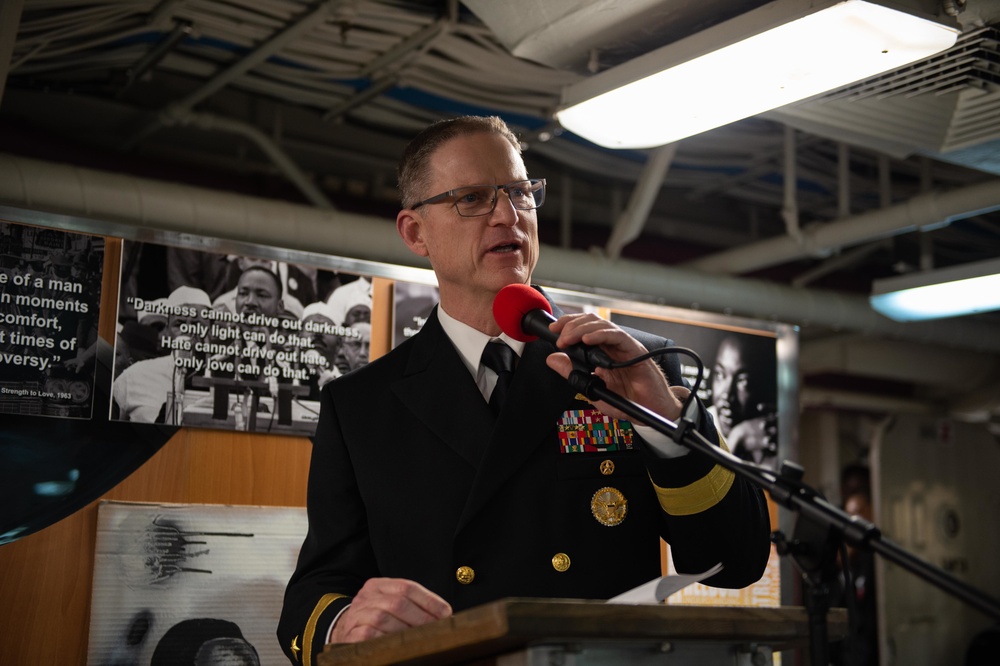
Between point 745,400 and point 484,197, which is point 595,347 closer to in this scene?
point 484,197

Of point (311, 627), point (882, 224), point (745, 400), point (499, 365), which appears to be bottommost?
point (311, 627)

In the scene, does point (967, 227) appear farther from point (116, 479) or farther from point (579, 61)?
point (116, 479)

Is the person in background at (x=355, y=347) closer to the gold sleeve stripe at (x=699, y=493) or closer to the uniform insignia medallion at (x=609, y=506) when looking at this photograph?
the uniform insignia medallion at (x=609, y=506)

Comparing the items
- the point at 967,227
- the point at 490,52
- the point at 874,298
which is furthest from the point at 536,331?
the point at 967,227

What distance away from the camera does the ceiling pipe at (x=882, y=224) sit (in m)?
5.18

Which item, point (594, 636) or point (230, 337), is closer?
point (594, 636)

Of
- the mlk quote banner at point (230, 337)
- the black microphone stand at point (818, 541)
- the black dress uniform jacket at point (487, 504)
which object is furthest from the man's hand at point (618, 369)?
the mlk quote banner at point (230, 337)

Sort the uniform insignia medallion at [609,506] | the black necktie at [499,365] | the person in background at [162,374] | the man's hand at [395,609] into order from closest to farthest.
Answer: the man's hand at [395,609]
the uniform insignia medallion at [609,506]
the black necktie at [499,365]
the person in background at [162,374]

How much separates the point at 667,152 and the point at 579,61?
1.96 metres

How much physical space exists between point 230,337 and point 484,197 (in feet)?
4.65

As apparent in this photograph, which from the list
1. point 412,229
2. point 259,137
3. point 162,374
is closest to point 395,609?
point 412,229

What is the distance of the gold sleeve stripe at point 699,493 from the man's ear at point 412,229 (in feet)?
2.66

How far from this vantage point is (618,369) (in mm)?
1664

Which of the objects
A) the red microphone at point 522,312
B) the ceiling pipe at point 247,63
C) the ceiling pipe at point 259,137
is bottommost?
the red microphone at point 522,312
